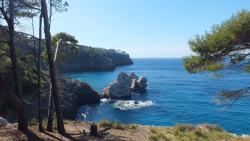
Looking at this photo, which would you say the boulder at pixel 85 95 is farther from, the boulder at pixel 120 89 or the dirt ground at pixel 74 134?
the dirt ground at pixel 74 134

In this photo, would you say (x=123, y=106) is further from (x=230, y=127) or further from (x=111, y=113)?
(x=230, y=127)

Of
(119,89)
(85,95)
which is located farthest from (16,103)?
(119,89)

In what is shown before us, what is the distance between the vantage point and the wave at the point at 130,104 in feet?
219

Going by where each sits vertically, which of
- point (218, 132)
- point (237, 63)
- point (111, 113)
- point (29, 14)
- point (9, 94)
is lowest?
point (111, 113)

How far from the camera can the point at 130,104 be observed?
69562mm

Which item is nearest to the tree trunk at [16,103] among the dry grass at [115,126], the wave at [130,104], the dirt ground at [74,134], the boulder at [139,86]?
the dirt ground at [74,134]

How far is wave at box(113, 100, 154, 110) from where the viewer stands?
2625 inches

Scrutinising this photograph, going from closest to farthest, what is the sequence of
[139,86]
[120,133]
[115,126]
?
1. [120,133]
2. [115,126]
3. [139,86]

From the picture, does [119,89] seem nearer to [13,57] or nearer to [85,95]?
[85,95]

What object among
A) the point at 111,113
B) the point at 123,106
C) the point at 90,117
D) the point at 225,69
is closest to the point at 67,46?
the point at 225,69

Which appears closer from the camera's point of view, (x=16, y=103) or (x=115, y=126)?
(x=16, y=103)

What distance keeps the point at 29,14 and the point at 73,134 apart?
225 inches

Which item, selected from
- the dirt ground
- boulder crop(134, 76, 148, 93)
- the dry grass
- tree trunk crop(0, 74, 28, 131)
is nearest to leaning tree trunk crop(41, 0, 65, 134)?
the dirt ground

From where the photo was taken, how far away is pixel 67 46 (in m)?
23.0
